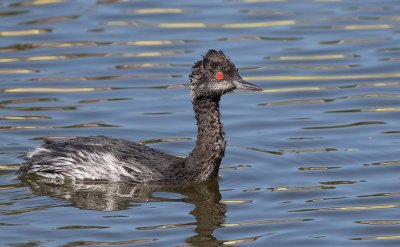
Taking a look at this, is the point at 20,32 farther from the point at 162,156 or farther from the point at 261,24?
the point at 162,156

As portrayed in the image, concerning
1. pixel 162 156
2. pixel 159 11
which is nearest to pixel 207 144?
pixel 162 156

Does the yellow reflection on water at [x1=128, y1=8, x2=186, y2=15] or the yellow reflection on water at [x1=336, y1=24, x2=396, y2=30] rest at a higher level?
the yellow reflection on water at [x1=128, y1=8, x2=186, y2=15]

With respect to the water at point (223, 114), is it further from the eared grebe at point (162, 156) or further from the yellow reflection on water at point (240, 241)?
the eared grebe at point (162, 156)

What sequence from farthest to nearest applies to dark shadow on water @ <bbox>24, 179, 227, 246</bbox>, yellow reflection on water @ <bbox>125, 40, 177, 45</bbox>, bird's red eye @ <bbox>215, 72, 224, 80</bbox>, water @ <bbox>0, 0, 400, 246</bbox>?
yellow reflection on water @ <bbox>125, 40, 177, 45</bbox> < bird's red eye @ <bbox>215, 72, 224, 80</bbox> < dark shadow on water @ <bbox>24, 179, 227, 246</bbox> < water @ <bbox>0, 0, 400, 246</bbox>

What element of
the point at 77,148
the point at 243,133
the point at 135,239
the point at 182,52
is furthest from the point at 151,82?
the point at 135,239

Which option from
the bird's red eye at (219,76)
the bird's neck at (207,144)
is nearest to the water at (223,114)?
the bird's neck at (207,144)

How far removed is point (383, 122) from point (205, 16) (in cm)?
527

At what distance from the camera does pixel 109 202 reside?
44.2 feet

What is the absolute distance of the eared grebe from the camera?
14.2 metres

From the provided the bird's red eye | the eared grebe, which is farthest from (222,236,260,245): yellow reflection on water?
the bird's red eye

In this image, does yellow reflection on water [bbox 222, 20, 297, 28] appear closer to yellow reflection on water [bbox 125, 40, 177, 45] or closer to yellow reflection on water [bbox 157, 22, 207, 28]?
yellow reflection on water [bbox 157, 22, 207, 28]

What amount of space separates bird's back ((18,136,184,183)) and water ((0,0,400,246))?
0.18m

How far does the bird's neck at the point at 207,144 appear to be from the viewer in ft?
46.6

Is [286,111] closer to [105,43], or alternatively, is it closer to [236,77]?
[236,77]
